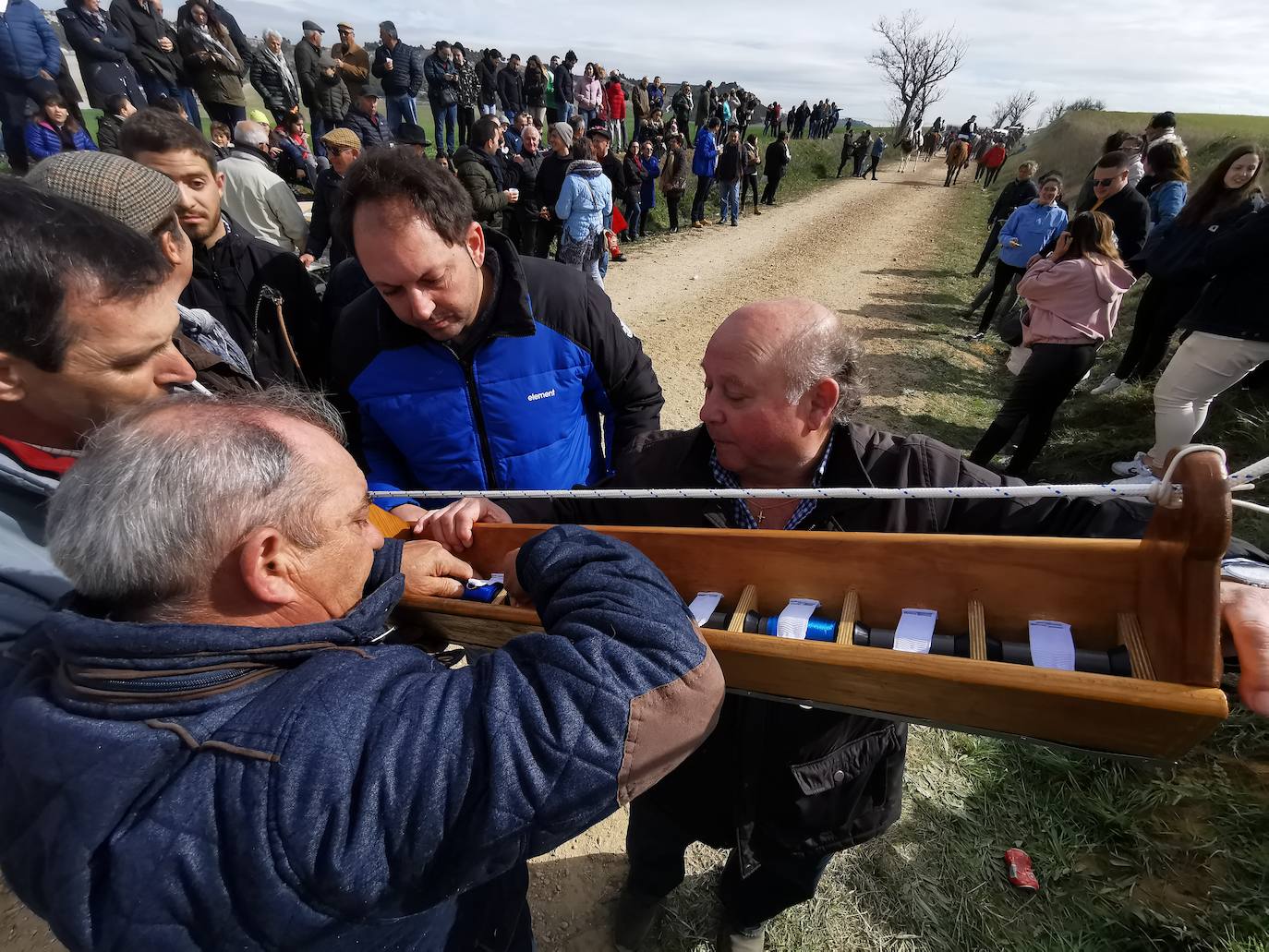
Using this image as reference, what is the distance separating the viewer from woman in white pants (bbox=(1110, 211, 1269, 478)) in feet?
13.2

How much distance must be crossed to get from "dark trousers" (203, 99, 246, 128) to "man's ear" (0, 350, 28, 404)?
33.8 feet

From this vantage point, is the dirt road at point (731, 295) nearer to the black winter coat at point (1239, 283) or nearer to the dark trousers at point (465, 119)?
the black winter coat at point (1239, 283)

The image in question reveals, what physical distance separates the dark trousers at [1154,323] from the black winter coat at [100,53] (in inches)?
502

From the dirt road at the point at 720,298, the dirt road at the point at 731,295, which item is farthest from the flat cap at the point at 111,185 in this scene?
the dirt road at the point at 731,295

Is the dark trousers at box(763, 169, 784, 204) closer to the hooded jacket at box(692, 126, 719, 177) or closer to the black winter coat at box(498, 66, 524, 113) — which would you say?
the hooded jacket at box(692, 126, 719, 177)

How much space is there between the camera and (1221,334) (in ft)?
13.8

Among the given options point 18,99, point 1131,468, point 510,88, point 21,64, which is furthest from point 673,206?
point 1131,468

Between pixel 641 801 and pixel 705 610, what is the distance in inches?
52.6

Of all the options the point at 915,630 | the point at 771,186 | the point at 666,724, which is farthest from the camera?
the point at 771,186

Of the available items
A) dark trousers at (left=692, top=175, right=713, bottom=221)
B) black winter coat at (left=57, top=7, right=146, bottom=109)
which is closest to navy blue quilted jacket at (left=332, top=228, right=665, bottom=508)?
black winter coat at (left=57, top=7, right=146, bottom=109)

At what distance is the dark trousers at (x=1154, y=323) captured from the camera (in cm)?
607

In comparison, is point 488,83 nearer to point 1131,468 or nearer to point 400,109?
point 400,109

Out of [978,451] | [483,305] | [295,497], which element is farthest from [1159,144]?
[295,497]

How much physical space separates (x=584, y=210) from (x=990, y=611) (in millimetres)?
8416
